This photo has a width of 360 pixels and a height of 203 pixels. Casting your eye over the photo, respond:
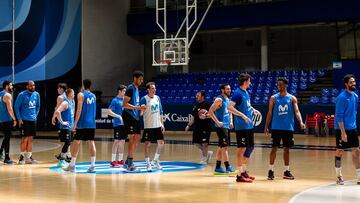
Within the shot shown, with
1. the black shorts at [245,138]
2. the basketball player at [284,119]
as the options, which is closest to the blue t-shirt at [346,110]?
the basketball player at [284,119]

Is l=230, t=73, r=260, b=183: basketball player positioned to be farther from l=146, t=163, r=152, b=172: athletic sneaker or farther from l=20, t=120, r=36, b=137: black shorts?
l=20, t=120, r=36, b=137: black shorts

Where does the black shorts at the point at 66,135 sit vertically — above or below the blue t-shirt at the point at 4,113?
below

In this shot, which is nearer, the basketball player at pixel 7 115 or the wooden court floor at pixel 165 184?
the wooden court floor at pixel 165 184

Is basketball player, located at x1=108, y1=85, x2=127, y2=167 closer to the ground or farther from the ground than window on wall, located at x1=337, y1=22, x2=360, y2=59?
closer to the ground

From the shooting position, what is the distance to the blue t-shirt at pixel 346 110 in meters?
11.5

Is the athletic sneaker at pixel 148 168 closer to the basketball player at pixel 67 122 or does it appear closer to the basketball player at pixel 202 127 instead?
the basketball player at pixel 202 127

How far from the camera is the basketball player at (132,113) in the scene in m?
13.6

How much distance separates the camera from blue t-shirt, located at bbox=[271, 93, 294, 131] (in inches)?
496

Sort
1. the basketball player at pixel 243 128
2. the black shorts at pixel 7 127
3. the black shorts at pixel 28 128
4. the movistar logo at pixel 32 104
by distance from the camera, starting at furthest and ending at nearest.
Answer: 1. the black shorts at pixel 7 127
2. the movistar logo at pixel 32 104
3. the black shorts at pixel 28 128
4. the basketball player at pixel 243 128

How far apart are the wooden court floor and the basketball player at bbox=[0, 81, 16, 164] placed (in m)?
0.86

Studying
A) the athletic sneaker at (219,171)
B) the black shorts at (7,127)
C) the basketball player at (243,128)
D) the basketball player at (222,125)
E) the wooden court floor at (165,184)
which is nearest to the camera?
the wooden court floor at (165,184)

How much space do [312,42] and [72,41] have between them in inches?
574

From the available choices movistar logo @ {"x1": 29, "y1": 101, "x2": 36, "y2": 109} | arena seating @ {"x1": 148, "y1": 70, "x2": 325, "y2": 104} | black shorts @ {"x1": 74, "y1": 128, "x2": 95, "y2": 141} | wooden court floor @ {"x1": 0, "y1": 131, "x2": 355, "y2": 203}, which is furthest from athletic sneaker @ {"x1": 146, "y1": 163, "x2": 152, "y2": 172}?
arena seating @ {"x1": 148, "y1": 70, "x2": 325, "y2": 104}

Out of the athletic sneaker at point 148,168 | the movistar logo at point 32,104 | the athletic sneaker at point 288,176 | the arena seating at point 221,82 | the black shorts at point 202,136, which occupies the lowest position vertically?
the athletic sneaker at point 288,176
